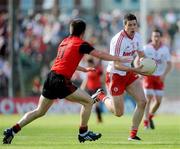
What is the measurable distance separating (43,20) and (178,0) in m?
6.87

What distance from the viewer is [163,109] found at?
3812 cm

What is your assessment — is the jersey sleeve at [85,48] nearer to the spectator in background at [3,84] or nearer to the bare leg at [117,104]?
the bare leg at [117,104]

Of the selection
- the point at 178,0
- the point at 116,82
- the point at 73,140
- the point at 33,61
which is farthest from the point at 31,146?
the point at 178,0

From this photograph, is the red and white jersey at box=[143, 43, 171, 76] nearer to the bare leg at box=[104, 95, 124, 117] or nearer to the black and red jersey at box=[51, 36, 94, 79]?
the bare leg at box=[104, 95, 124, 117]

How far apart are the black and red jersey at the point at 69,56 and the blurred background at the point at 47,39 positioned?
21251 millimetres

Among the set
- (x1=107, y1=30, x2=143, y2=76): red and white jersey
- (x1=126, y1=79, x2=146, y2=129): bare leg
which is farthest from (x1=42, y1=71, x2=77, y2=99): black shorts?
(x1=126, y1=79, x2=146, y2=129): bare leg

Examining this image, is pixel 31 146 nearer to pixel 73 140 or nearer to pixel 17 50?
pixel 73 140

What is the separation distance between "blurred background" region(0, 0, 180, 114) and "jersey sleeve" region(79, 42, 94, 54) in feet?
70.4

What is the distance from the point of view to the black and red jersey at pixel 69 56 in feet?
51.8

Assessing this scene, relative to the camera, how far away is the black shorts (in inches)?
625

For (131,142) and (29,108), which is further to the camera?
(29,108)

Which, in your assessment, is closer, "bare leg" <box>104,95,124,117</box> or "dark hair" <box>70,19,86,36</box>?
"dark hair" <box>70,19,86,36</box>

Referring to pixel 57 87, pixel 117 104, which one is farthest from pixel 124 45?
pixel 57 87

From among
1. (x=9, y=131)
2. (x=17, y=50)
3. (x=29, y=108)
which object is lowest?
(x=29, y=108)
